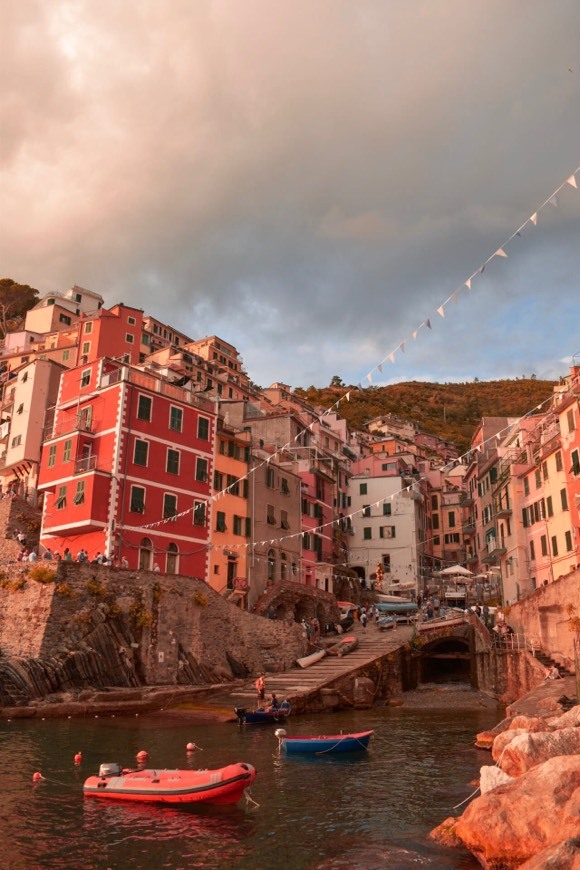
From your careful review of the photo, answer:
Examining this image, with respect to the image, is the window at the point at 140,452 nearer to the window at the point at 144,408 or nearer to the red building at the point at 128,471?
the red building at the point at 128,471

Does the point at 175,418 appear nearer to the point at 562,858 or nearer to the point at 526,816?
the point at 526,816

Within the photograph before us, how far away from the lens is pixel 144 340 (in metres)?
91.2

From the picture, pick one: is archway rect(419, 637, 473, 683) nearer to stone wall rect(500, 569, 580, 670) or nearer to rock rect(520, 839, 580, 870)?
stone wall rect(500, 569, 580, 670)

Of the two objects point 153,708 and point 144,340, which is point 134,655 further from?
point 144,340

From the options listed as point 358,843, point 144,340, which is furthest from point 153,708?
point 144,340

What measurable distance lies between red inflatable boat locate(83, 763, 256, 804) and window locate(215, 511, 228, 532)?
1234 inches

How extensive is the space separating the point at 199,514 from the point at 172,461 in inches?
172

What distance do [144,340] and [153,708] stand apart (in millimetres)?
64056

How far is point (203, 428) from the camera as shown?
50344mm

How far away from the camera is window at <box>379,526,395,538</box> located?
79.6 meters

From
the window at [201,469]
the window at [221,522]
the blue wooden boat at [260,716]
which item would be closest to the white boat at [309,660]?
the window at [221,522]

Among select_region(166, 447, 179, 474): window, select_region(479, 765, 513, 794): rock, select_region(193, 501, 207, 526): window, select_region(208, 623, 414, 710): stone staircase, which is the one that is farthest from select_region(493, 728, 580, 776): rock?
select_region(166, 447, 179, 474): window

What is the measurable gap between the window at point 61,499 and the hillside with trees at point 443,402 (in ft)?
301

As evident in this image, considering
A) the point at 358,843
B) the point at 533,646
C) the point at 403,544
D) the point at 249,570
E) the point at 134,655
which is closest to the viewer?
the point at 358,843
